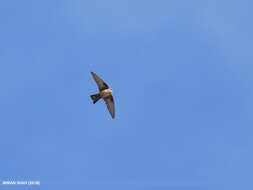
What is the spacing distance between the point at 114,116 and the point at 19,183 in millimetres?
20452

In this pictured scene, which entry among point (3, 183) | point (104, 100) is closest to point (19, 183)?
point (3, 183)

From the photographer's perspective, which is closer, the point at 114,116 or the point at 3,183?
the point at 3,183

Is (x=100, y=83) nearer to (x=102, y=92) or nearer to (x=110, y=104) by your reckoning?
(x=102, y=92)

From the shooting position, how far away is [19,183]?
500 feet

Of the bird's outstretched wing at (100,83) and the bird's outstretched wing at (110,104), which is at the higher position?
the bird's outstretched wing at (100,83)

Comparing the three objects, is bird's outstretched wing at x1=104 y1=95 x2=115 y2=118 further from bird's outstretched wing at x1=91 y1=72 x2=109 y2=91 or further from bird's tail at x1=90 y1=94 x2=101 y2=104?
bird's outstretched wing at x1=91 y1=72 x2=109 y2=91

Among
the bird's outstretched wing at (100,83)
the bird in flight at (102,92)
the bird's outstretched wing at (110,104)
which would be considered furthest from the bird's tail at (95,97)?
the bird's outstretched wing at (110,104)

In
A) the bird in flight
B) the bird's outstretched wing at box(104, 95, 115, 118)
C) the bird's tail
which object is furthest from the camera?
the bird's outstretched wing at box(104, 95, 115, 118)

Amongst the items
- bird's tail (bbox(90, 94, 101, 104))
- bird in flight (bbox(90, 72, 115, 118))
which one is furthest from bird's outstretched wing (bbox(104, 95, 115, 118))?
bird's tail (bbox(90, 94, 101, 104))

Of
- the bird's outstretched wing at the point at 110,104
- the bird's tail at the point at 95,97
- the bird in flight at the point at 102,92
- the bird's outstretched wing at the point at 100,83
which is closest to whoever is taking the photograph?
the bird's outstretched wing at the point at 100,83

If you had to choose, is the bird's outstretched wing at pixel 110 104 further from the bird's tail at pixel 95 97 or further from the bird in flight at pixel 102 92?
the bird's tail at pixel 95 97

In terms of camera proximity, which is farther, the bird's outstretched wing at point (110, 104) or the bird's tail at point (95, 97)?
the bird's outstretched wing at point (110, 104)

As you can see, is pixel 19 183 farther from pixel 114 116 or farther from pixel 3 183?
pixel 114 116

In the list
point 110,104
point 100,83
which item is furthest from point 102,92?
point 110,104
